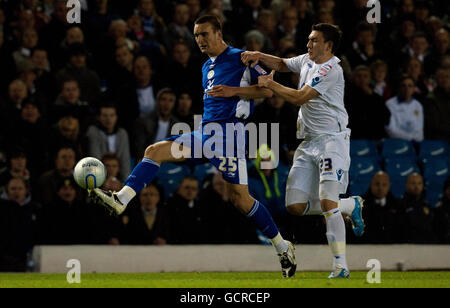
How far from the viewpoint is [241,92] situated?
334 inches

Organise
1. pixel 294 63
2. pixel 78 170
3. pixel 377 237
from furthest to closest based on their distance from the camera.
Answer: pixel 377 237
pixel 294 63
pixel 78 170

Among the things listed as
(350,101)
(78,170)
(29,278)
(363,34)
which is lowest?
(29,278)

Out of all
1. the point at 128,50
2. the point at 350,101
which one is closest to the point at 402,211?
the point at 350,101

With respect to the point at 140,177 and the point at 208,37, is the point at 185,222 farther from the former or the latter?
the point at 208,37

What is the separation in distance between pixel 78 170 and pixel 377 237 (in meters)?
5.19

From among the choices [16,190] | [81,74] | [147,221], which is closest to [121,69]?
[81,74]

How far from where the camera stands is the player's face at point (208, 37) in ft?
28.4

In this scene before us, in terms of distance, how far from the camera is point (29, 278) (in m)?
9.08

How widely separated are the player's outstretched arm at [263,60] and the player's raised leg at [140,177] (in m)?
1.11

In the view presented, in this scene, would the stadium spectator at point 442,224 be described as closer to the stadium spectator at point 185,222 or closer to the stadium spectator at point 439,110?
the stadium spectator at point 439,110

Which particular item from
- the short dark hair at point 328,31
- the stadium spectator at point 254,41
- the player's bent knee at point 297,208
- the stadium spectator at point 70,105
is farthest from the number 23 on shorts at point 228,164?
the stadium spectator at point 254,41
